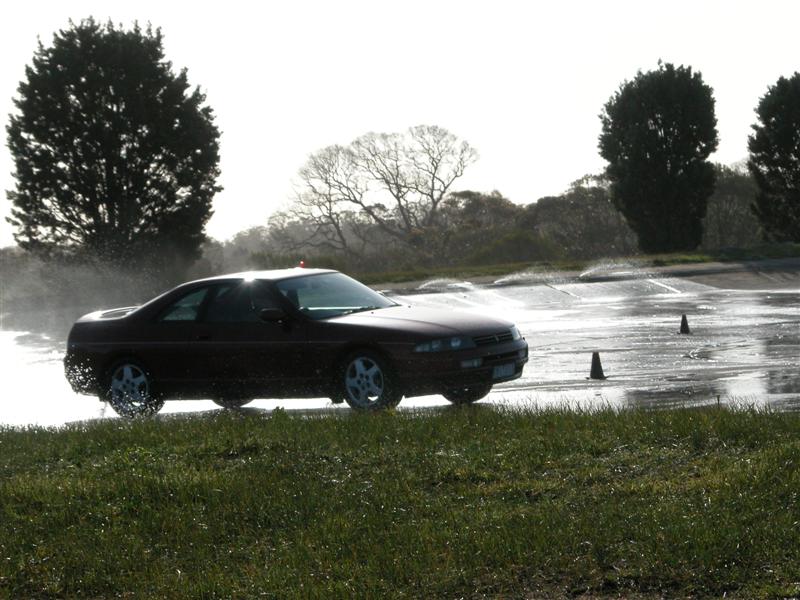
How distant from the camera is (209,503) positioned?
745cm

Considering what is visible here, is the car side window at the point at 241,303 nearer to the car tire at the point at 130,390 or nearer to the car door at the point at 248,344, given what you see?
the car door at the point at 248,344

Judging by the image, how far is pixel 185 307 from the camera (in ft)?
44.8

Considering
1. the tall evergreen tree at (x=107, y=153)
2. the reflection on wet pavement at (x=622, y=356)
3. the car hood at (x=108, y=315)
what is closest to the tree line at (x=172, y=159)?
the tall evergreen tree at (x=107, y=153)

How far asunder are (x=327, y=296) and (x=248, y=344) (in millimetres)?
1064

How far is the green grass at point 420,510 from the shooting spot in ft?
19.1

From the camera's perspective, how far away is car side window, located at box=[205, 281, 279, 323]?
13211mm

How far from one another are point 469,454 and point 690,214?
40.8 metres

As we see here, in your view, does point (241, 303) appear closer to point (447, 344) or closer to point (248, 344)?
point (248, 344)

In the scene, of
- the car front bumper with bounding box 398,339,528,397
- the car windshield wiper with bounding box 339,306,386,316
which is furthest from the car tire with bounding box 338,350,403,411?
the car windshield wiper with bounding box 339,306,386,316

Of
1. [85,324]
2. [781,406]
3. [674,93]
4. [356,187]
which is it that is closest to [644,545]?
[781,406]

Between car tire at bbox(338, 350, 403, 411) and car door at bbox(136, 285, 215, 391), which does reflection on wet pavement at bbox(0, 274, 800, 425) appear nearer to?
car tire at bbox(338, 350, 403, 411)

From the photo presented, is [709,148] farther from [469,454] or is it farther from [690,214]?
[469,454]

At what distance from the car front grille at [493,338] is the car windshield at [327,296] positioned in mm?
1517

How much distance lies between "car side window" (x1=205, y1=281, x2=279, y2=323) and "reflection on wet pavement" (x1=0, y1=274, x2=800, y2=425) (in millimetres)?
1180
